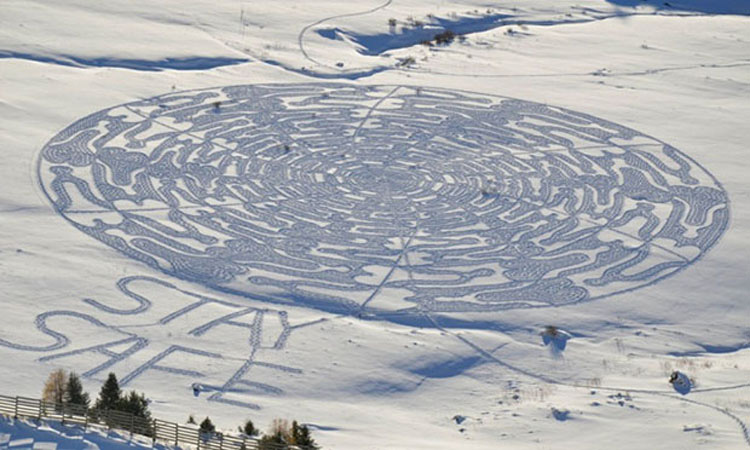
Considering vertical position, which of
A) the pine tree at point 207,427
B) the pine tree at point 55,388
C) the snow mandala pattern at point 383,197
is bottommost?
the pine tree at point 55,388

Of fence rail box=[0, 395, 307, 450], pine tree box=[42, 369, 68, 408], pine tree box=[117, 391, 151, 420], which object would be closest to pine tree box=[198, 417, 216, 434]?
fence rail box=[0, 395, 307, 450]

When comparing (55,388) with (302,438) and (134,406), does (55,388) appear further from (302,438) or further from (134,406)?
(302,438)

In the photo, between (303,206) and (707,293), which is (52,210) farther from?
(707,293)

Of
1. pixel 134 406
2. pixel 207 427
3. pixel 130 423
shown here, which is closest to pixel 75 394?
pixel 134 406

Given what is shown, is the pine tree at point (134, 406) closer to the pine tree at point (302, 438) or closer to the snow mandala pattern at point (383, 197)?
the pine tree at point (302, 438)

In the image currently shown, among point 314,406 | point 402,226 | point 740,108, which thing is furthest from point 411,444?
point 740,108

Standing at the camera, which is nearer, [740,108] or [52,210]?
[52,210]

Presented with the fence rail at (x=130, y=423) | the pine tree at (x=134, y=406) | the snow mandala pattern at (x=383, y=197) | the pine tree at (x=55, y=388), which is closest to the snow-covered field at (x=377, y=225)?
the snow mandala pattern at (x=383, y=197)
